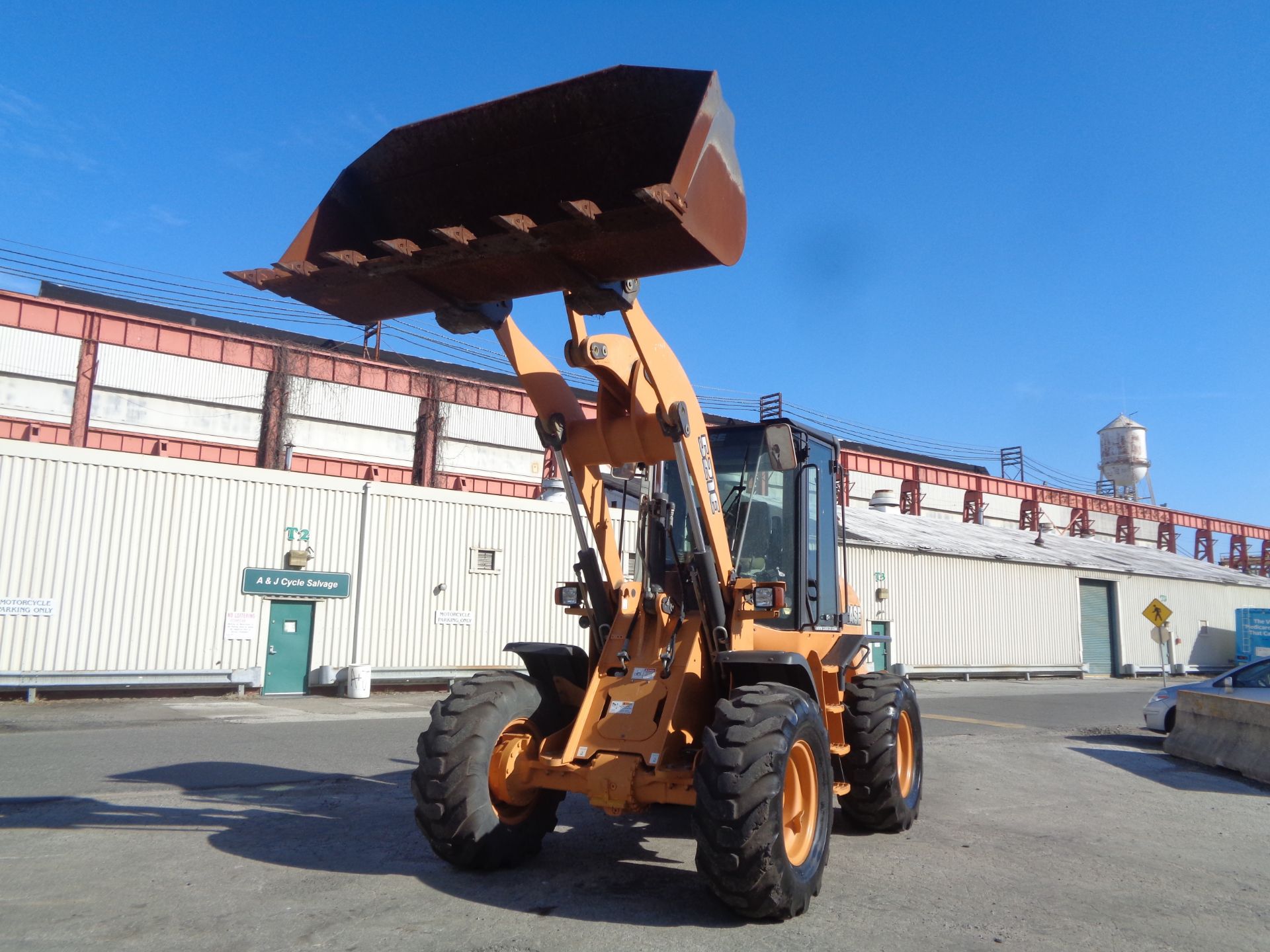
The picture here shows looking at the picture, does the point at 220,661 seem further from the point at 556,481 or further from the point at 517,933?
the point at 517,933

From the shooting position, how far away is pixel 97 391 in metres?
27.6

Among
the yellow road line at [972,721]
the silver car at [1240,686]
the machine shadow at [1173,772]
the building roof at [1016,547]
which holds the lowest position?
the yellow road line at [972,721]

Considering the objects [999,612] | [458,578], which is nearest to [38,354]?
[458,578]

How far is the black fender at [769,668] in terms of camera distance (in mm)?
5402

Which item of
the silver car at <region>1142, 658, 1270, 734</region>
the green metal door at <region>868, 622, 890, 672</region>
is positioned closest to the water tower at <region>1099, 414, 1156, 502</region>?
the green metal door at <region>868, 622, 890, 672</region>

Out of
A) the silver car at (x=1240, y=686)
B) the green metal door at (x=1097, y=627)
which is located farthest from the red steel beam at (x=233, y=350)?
the green metal door at (x=1097, y=627)

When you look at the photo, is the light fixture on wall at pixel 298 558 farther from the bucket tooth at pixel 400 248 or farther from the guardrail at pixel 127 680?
the bucket tooth at pixel 400 248

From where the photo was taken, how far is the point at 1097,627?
3512 centimetres

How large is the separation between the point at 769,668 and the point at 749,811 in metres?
1.25

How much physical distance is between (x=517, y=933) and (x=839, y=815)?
383 centimetres

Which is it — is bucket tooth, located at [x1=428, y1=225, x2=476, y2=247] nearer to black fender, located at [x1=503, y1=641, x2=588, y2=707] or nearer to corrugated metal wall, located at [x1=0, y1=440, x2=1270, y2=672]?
black fender, located at [x1=503, y1=641, x2=588, y2=707]

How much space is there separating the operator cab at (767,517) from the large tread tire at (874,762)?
26.1 inches

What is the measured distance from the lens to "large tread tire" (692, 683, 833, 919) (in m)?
4.54

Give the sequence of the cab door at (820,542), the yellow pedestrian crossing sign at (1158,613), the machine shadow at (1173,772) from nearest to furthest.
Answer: the cab door at (820,542), the machine shadow at (1173,772), the yellow pedestrian crossing sign at (1158,613)
